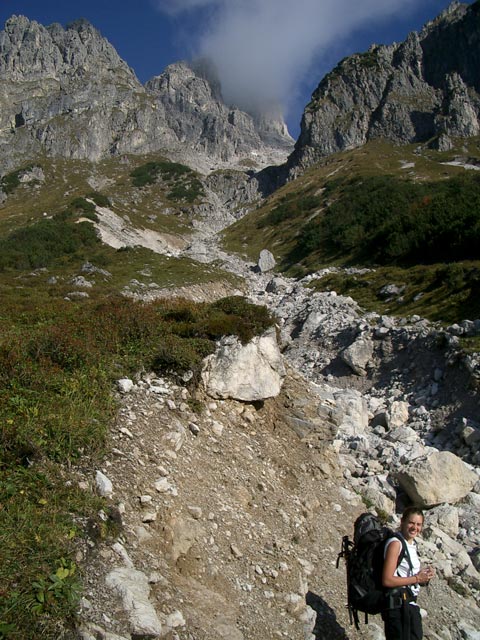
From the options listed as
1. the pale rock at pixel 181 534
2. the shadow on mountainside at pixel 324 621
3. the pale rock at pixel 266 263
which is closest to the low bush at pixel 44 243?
the pale rock at pixel 266 263

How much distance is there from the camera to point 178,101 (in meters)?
200

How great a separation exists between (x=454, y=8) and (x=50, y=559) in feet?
560

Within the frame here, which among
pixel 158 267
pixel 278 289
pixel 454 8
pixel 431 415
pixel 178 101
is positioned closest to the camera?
pixel 431 415

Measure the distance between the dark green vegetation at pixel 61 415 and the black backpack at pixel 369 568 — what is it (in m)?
2.98

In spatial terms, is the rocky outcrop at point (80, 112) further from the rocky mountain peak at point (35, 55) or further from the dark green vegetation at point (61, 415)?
the dark green vegetation at point (61, 415)

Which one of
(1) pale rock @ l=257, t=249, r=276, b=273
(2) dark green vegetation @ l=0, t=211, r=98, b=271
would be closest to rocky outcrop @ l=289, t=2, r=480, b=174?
(1) pale rock @ l=257, t=249, r=276, b=273

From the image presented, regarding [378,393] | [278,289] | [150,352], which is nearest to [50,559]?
[150,352]

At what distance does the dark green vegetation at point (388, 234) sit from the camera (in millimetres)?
22584

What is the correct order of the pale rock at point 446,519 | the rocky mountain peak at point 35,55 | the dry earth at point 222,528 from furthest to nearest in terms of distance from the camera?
the rocky mountain peak at point 35,55, the pale rock at point 446,519, the dry earth at point 222,528

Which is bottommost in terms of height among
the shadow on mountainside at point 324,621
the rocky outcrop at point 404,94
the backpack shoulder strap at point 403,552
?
the shadow on mountainside at point 324,621

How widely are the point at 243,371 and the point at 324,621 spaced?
4.86 m

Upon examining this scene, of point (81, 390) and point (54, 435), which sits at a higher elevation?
point (81, 390)

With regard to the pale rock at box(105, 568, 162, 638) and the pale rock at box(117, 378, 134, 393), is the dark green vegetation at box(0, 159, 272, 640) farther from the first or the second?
the pale rock at box(105, 568, 162, 638)

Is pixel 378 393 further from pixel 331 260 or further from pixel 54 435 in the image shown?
pixel 331 260
